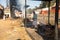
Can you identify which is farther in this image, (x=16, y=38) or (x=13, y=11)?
(x=13, y=11)

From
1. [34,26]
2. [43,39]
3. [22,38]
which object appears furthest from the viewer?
[34,26]

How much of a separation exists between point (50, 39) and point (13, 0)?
1752 cm

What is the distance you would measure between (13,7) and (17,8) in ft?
5.01

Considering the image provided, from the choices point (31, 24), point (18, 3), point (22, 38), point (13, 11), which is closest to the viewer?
point (22, 38)

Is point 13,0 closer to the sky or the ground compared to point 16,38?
closer to the sky

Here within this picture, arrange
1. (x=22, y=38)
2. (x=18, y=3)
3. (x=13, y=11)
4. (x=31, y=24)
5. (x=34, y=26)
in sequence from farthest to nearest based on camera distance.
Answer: (x=18, y=3), (x=13, y=11), (x=31, y=24), (x=34, y=26), (x=22, y=38)

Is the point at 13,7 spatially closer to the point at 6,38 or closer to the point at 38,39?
the point at 6,38

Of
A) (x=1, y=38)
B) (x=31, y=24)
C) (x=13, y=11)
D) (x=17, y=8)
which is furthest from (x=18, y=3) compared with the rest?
(x=1, y=38)

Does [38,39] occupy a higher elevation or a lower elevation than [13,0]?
lower

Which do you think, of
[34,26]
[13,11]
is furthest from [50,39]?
[13,11]

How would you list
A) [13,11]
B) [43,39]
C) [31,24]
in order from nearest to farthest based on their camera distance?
[43,39]
[31,24]
[13,11]

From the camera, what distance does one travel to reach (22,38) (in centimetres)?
972

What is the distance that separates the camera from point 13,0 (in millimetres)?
25016

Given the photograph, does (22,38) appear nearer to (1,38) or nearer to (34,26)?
(1,38)
